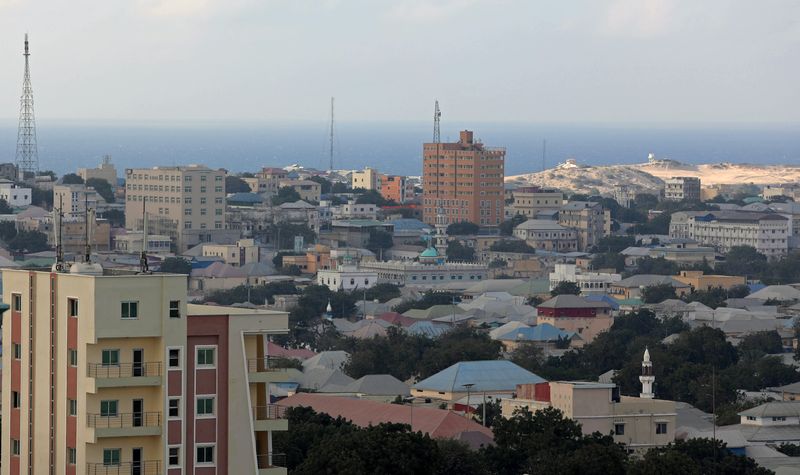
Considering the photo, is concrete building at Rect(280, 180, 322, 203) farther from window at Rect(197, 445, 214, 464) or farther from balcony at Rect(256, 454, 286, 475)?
window at Rect(197, 445, 214, 464)

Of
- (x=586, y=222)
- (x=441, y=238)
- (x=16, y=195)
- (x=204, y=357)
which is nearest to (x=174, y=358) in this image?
(x=204, y=357)

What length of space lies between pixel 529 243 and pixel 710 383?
62.0 meters

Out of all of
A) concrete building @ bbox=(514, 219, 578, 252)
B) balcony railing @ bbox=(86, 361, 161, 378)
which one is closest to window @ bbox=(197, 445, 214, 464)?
balcony railing @ bbox=(86, 361, 161, 378)

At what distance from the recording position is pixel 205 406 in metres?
23.8

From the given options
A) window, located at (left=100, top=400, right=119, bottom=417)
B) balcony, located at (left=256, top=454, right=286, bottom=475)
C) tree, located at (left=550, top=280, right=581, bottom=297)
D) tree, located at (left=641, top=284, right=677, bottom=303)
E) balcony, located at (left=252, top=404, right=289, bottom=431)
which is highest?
window, located at (left=100, top=400, right=119, bottom=417)

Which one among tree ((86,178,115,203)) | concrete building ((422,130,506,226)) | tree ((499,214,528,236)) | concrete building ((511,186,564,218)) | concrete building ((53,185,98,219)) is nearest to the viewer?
concrete building ((53,185,98,219))

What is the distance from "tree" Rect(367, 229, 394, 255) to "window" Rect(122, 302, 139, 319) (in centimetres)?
9162

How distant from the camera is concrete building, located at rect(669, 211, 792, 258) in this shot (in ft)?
398

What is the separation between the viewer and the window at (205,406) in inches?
938

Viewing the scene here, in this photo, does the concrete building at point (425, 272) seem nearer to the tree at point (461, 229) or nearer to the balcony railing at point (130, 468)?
the tree at point (461, 229)

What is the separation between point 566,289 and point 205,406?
66.8 meters

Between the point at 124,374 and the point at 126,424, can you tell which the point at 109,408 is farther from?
the point at 124,374

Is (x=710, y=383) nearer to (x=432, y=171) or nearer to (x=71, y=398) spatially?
(x=71, y=398)

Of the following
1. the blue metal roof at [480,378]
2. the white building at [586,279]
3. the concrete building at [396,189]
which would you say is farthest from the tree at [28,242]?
the blue metal roof at [480,378]
